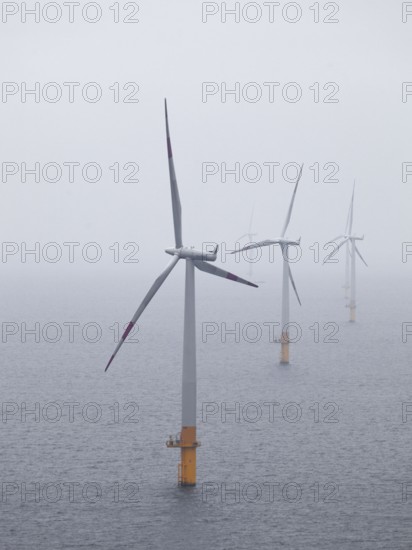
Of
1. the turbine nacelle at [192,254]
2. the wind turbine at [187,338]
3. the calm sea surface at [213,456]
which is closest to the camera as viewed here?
the calm sea surface at [213,456]

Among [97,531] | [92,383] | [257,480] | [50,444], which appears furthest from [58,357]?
[97,531]

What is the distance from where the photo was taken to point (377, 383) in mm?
115375

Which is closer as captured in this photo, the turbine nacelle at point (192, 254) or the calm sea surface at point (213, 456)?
the calm sea surface at point (213, 456)

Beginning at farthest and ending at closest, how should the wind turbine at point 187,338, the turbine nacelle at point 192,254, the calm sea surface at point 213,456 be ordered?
the turbine nacelle at point 192,254 → the wind turbine at point 187,338 → the calm sea surface at point 213,456

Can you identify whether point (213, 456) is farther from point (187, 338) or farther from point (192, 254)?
point (192, 254)

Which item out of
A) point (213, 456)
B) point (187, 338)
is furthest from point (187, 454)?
point (213, 456)

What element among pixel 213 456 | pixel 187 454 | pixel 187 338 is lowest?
pixel 213 456

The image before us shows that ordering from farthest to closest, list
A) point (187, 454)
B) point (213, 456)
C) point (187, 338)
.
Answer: point (213, 456), point (187, 454), point (187, 338)

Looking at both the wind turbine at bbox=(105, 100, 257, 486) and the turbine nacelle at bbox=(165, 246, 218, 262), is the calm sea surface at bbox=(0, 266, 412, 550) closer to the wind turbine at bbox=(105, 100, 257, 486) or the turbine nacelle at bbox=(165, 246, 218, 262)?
the wind turbine at bbox=(105, 100, 257, 486)

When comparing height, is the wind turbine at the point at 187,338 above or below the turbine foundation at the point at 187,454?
above

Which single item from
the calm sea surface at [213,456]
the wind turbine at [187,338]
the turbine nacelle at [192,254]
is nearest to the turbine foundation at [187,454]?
the wind turbine at [187,338]

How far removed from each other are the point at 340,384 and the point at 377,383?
17.7ft

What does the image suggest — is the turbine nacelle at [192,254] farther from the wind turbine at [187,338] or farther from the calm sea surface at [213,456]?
the calm sea surface at [213,456]

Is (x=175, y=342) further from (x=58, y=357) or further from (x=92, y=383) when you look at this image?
(x=92, y=383)
